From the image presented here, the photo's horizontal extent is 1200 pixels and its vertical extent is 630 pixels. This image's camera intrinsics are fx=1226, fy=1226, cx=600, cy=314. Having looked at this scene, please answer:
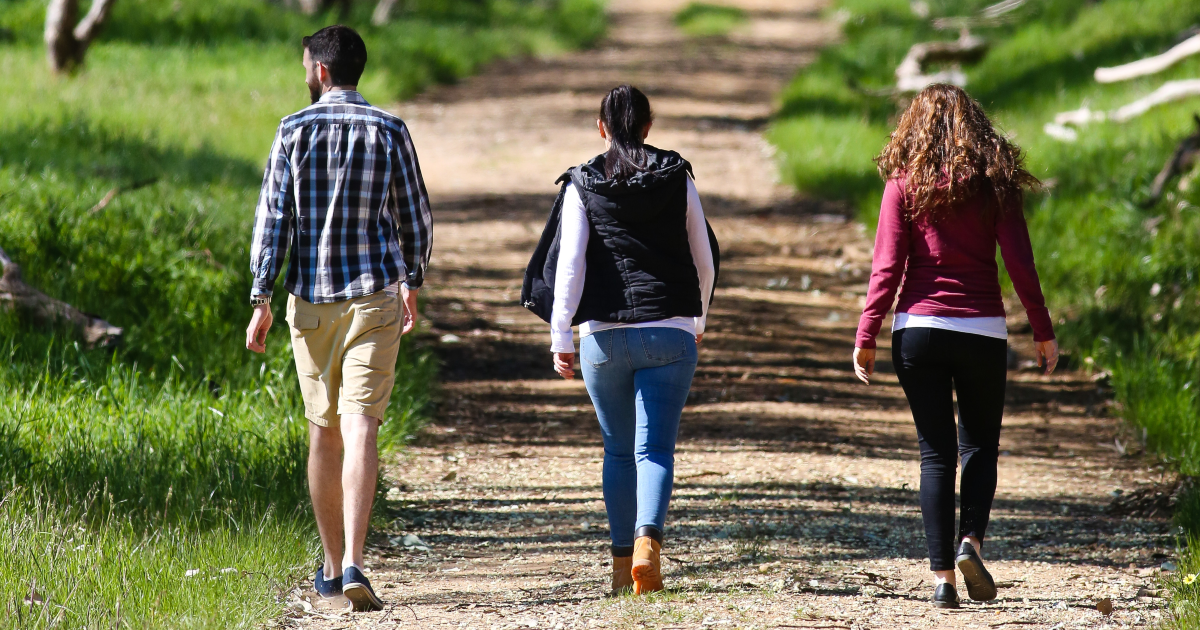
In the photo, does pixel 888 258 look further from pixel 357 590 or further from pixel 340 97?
pixel 357 590

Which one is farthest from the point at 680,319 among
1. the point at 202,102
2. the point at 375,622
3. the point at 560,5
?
the point at 560,5

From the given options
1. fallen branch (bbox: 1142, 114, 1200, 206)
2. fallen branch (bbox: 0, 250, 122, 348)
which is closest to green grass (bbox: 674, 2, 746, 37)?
fallen branch (bbox: 1142, 114, 1200, 206)

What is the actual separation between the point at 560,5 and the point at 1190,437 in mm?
24657

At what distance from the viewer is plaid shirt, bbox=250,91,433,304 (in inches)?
148

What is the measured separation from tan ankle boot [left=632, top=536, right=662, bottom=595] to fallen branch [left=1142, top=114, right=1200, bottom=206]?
21.1 feet

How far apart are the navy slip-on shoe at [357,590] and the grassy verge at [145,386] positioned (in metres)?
0.23

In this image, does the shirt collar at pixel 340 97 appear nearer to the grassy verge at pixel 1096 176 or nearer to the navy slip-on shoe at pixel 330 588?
the navy slip-on shoe at pixel 330 588

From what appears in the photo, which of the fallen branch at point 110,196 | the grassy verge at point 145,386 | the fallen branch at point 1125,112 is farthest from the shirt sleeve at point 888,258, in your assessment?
the fallen branch at point 1125,112

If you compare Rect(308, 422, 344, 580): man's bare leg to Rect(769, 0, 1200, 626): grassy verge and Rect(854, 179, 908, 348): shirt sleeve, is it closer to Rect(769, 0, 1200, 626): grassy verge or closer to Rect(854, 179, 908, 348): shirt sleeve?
Rect(854, 179, 908, 348): shirt sleeve

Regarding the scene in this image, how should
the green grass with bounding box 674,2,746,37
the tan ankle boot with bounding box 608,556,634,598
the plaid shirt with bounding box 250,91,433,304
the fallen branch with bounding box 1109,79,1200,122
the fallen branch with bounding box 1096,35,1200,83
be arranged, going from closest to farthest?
the plaid shirt with bounding box 250,91,433,304, the tan ankle boot with bounding box 608,556,634,598, the fallen branch with bounding box 1109,79,1200,122, the fallen branch with bounding box 1096,35,1200,83, the green grass with bounding box 674,2,746,37

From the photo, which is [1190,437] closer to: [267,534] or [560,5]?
[267,534]

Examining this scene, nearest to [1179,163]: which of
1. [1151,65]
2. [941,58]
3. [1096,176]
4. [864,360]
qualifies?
[1096,176]

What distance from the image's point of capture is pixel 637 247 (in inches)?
153

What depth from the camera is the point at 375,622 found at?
386 cm
